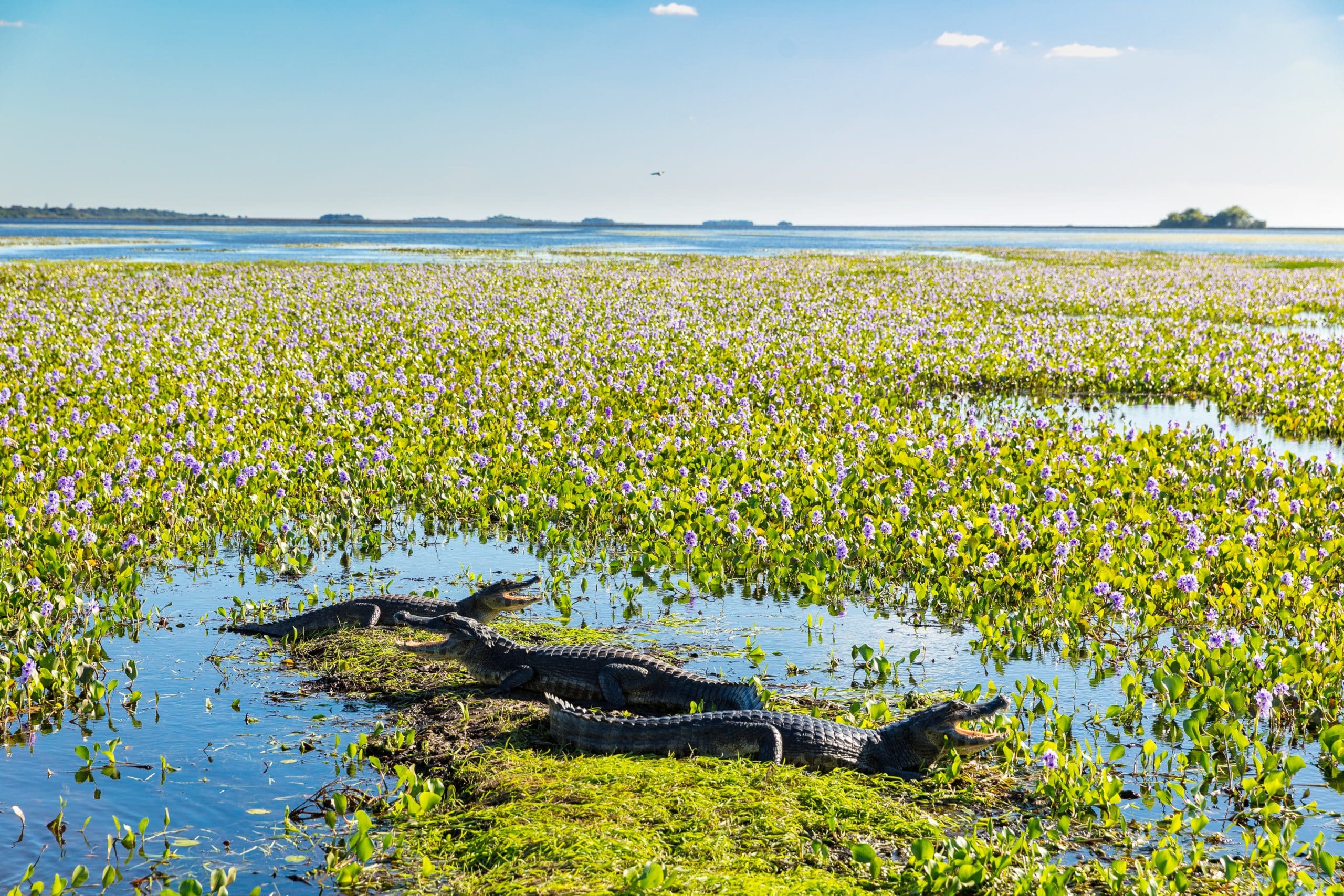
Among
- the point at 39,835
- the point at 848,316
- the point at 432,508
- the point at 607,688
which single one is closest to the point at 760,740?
the point at 607,688

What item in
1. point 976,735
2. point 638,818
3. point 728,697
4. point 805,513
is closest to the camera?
point 638,818

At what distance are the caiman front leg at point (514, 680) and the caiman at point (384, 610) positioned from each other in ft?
3.19

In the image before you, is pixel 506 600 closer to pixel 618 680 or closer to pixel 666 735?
pixel 618 680

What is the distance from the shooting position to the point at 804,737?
205 inches

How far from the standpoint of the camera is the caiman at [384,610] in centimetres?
718

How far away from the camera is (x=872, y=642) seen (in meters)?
7.26

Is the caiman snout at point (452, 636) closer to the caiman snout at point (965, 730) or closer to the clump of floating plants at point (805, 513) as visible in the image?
the clump of floating plants at point (805, 513)

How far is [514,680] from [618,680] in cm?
70

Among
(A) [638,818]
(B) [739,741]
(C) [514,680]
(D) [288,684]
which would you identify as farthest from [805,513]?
(A) [638,818]

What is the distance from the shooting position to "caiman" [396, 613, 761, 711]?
5961 mm

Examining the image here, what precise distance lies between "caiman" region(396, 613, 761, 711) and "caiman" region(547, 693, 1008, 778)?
0.44m

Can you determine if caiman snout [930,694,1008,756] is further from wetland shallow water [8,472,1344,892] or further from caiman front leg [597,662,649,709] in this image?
caiman front leg [597,662,649,709]

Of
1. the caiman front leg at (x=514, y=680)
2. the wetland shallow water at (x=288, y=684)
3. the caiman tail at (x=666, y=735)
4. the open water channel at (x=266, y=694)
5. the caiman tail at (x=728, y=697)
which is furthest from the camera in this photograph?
the caiman front leg at (x=514, y=680)

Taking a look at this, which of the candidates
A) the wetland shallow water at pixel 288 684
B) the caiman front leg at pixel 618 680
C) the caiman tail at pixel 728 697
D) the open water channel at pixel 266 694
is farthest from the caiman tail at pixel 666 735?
the open water channel at pixel 266 694
